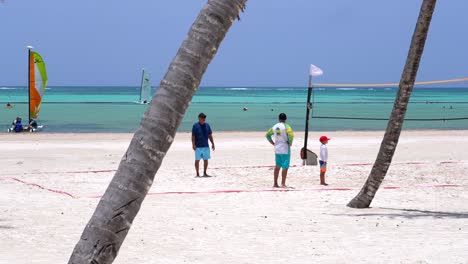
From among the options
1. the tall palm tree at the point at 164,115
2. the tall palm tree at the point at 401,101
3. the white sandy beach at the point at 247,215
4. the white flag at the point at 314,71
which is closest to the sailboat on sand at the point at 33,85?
the white sandy beach at the point at 247,215

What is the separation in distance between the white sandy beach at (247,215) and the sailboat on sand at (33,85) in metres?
13.4

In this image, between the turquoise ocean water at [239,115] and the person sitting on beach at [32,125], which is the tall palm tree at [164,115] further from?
the person sitting on beach at [32,125]

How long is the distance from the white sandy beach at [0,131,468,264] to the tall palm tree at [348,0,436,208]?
1.05ft

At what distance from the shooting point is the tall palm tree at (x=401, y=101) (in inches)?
416

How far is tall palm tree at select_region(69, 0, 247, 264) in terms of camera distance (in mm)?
3719

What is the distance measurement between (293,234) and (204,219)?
57.8 inches

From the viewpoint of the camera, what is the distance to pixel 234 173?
1569cm

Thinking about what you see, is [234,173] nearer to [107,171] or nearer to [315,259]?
[107,171]

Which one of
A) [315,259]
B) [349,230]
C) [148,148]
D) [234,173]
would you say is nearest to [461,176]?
[234,173]

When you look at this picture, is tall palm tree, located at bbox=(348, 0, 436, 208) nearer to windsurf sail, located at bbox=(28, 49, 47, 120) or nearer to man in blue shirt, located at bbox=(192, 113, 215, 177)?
man in blue shirt, located at bbox=(192, 113, 215, 177)

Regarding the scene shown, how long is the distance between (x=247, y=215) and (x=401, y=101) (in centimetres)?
256

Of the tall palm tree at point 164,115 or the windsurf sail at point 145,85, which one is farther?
the windsurf sail at point 145,85

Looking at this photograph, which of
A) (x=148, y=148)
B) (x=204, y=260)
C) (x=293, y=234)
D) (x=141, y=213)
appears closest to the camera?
(x=148, y=148)

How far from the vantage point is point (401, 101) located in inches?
428
